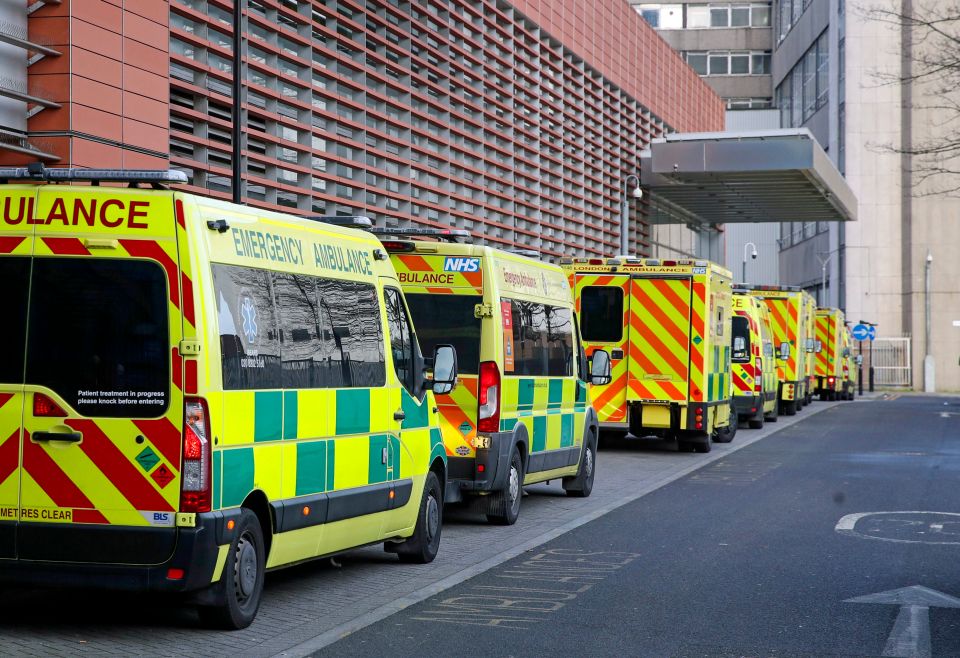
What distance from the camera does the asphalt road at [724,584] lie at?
25.7 ft

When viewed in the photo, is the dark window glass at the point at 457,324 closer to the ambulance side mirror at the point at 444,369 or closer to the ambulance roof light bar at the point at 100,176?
the ambulance side mirror at the point at 444,369

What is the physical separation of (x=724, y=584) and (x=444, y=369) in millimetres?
2468

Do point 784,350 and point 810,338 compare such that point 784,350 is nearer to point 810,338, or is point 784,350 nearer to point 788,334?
point 788,334

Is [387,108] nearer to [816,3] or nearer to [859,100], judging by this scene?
[859,100]

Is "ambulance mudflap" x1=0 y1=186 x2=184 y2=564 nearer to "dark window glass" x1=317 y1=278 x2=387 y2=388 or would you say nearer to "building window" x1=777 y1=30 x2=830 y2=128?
"dark window glass" x1=317 y1=278 x2=387 y2=388

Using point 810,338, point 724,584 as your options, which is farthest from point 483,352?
point 810,338

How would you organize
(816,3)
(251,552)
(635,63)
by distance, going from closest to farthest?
(251,552), (635,63), (816,3)

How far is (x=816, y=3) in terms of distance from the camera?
245 ft

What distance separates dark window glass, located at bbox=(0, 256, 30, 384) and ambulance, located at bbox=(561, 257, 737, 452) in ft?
48.3

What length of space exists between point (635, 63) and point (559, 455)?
2982 centimetres

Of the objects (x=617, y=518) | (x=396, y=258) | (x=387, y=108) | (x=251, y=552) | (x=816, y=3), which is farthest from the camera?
(x=816, y=3)

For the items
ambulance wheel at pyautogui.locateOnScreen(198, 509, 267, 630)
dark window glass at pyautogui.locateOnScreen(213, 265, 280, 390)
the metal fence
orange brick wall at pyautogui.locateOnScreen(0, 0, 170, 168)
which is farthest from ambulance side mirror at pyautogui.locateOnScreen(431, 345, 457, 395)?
the metal fence

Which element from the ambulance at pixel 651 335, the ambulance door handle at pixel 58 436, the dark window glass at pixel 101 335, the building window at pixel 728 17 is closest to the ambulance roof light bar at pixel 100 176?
the dark window glass at pixel 101 335

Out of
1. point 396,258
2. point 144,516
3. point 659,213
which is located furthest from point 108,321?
point 659,213
